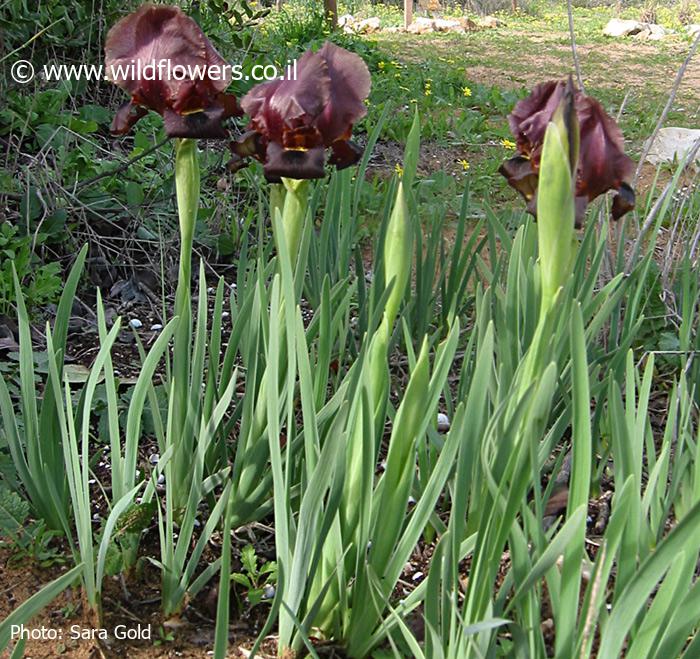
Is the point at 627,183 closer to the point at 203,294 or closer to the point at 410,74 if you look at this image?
the point at 203,294

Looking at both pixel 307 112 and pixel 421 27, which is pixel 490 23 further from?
pixel 307 112

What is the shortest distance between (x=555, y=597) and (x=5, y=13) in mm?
2434

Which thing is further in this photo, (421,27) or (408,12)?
(408,12)

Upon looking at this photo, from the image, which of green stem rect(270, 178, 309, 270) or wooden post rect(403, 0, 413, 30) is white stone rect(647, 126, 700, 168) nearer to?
green stem rect(270, 178, 309, 270)

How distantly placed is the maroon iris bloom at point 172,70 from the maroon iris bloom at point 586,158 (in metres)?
0.41

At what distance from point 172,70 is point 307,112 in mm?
203

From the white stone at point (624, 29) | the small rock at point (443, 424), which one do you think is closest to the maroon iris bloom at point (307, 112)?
the small rock at point (443, 424)

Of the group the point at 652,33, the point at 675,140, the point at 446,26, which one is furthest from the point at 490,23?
the point at 675,140

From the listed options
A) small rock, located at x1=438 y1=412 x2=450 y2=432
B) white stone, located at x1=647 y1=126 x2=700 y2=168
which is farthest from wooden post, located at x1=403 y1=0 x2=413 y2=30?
small rock, located at x1=438 y1=412 x2=450 y2=432

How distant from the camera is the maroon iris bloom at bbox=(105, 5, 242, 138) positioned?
115cm

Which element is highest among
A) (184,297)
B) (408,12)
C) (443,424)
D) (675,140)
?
(408,12)

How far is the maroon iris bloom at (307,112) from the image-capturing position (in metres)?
1.10

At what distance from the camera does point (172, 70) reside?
1148mm

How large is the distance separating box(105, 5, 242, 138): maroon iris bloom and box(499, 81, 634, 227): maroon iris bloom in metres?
0.41
